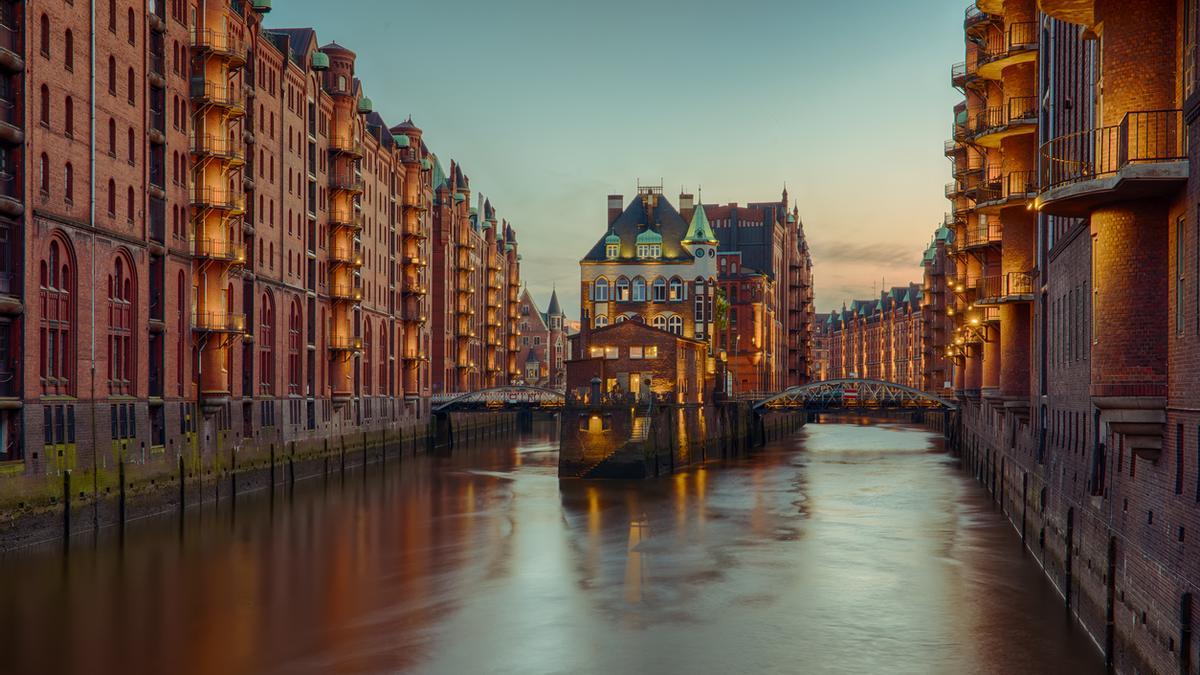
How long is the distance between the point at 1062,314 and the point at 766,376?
92204mm

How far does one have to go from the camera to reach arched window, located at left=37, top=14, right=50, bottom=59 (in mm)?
33531

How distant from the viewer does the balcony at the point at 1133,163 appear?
621 inches

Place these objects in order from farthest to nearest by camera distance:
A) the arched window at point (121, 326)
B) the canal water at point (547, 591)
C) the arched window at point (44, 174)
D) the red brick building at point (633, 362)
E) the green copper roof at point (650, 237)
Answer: the green copper roof at point (650, 237), the red brick building at point (633, 362), the arched window at point (121, 326), the arched window at point (44, 174), the canal water at point (547, 591)

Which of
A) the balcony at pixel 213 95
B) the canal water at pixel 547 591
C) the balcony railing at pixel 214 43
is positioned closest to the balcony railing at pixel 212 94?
the balcony at pixel 213 95

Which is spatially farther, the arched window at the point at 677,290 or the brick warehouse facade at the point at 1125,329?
the arched window at the point at 677,290

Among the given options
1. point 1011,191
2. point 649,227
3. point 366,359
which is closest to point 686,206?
point 649,227

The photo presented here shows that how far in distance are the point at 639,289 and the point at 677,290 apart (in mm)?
3036

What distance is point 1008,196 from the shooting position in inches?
1394

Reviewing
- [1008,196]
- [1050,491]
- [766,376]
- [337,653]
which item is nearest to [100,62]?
[337,653]

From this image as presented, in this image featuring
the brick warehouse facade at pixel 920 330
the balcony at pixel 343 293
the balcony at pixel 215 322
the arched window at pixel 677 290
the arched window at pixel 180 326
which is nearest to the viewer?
the arched window at pixel 180 326

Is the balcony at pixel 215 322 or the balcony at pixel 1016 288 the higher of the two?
the balcony at pixel 1016 288

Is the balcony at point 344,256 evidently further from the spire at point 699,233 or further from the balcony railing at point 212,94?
the spire at point 699,233

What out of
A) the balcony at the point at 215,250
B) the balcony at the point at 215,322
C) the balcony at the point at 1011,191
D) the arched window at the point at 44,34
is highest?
the arched window at the point at 44,34

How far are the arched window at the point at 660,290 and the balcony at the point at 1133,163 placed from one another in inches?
3002
